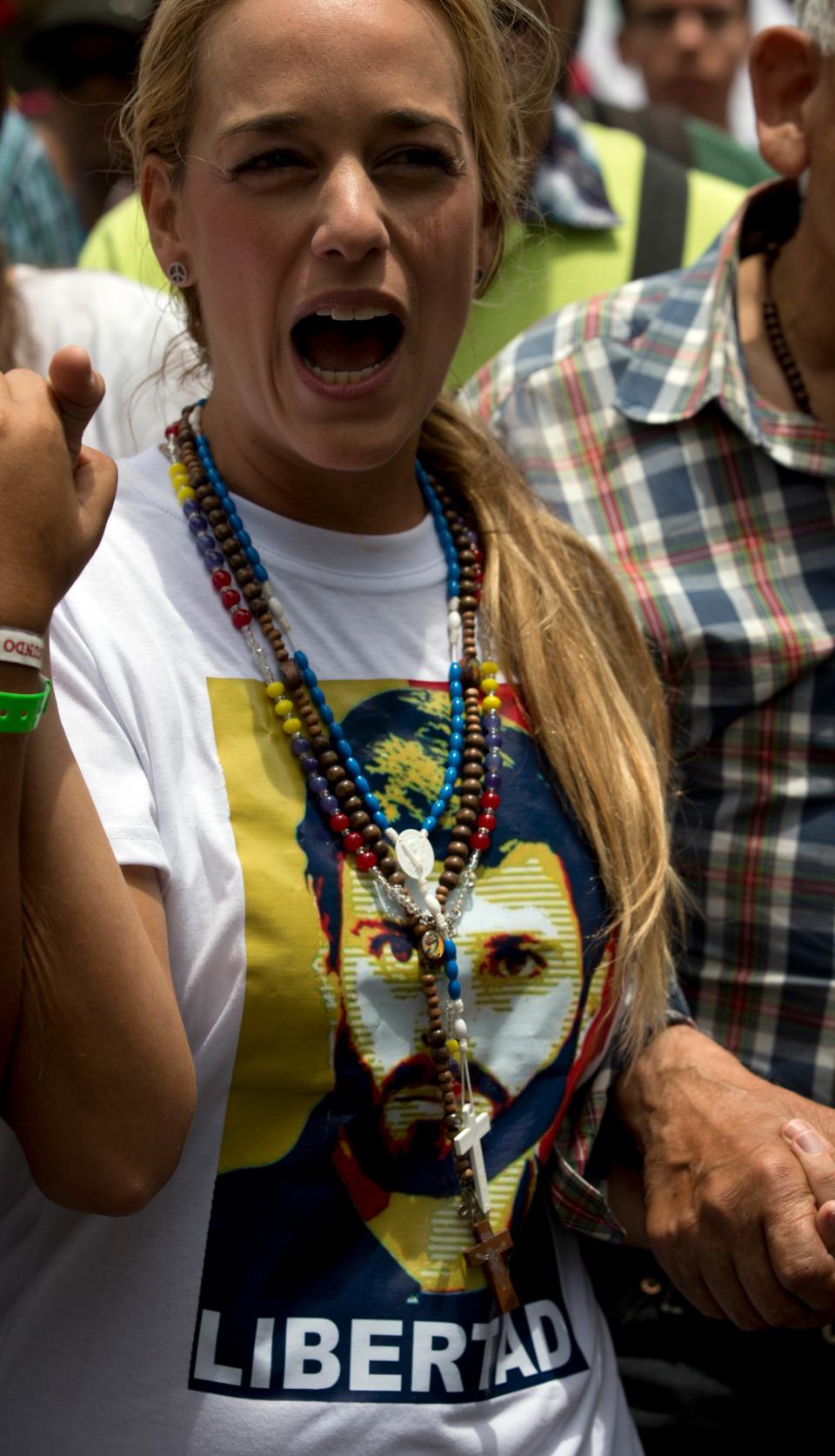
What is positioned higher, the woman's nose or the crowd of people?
the woman's nose

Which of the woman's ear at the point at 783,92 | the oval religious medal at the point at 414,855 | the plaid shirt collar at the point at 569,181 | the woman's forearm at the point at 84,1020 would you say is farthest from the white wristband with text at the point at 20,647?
the plaid shirt collar at the point at 569,181

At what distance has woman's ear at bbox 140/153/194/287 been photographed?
1.84 metres

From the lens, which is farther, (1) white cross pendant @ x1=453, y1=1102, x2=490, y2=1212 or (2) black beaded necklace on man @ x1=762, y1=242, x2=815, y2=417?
(2) black beaded necklace on man @ x1=762, y1=242, x2=815, y2=417

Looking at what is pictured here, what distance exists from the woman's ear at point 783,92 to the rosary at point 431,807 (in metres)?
1.02

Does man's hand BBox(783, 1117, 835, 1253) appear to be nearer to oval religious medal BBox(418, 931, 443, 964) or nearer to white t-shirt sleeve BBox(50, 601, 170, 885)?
oval religious medal BBox(418, 931, 443, 964)

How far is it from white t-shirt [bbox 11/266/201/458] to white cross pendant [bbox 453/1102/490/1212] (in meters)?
1.32

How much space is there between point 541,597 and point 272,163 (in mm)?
620

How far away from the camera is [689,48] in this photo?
16.0 ft

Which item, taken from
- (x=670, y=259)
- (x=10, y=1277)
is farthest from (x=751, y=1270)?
(x=670, y=259)

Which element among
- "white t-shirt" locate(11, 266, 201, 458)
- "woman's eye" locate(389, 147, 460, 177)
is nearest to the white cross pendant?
"woman's eye" locate(389, 147, 460, 177)

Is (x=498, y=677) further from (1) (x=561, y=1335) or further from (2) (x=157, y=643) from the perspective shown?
(1) (x=561, y=1335)

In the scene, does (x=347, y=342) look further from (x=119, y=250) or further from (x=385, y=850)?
(x=119, y=250)

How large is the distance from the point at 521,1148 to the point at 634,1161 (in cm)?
28

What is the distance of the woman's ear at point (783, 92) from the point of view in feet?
7.79
